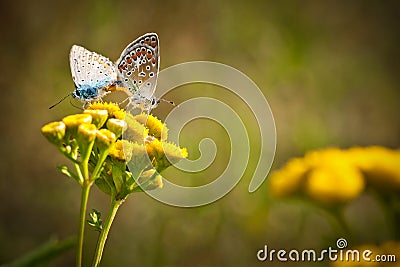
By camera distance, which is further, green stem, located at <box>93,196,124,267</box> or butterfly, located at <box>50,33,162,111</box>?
butterfly, located at <box>50,33,162,111</box>

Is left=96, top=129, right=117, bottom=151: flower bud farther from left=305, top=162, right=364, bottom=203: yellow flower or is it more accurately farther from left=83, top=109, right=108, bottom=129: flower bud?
left=305, top=162, right=364, bottom=203: yellow flower

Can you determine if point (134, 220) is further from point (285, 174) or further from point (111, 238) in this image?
point (285, 174)

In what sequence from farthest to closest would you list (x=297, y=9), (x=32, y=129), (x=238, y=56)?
(x=297, y=9)
(x=238, y=56)
(x=32, y=129)

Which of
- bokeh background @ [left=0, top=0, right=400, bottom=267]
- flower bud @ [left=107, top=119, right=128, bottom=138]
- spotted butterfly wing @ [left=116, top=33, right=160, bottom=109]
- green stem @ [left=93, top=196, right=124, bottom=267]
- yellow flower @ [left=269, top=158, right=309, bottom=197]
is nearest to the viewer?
green stem @ [left=93, top=196, right=124, bottom=267]

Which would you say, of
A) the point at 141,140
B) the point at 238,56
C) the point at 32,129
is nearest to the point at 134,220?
the point at 32,129

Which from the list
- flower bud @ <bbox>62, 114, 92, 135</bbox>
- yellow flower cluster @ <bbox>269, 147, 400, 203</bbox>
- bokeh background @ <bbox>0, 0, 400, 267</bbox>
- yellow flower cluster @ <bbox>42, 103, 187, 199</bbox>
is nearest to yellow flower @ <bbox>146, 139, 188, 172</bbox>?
yellow flower cluster @ <bbox>42, 103, 187, 199</bbox>

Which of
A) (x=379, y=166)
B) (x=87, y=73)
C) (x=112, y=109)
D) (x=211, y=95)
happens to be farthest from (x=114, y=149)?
(x=211, y=95)

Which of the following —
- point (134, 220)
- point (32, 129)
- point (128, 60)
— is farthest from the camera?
point (32, 129)
